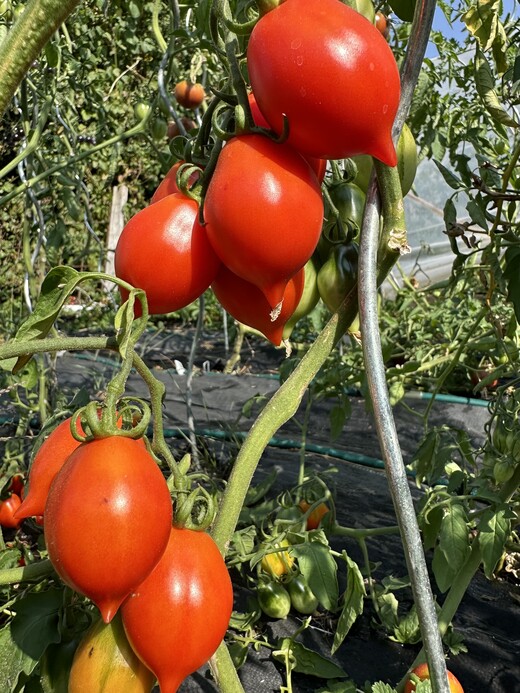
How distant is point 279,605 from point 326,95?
1034 millimetres

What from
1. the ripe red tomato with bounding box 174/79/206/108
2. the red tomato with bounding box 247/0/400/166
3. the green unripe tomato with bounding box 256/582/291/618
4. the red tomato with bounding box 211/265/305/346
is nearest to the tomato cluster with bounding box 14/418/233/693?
the red tomato with bounding box 211/265/305/346

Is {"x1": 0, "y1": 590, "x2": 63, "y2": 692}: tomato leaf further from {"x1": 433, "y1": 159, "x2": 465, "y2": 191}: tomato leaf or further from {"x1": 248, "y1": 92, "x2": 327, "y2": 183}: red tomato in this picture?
{"x1": 433, "y1": 159, "x2": 465, "y2": 191}: tomato leaf

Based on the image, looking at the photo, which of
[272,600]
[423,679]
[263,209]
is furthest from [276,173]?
[272,600]

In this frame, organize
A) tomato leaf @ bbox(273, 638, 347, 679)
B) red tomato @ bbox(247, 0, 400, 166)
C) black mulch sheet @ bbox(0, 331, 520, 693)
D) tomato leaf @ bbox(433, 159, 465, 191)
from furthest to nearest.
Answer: black mulch sheet @ bbox(0, 331, 520, 693)
tomato leaf @ bbox(273, 638, 347, 679)
tomato leaf @ bbox(433, 159, 465, 191)
red tomato @ bbox(247, 0, 400, 166)

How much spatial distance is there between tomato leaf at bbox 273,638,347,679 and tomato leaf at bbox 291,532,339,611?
0.25m

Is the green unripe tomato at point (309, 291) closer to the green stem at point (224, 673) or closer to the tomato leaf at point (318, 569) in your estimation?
the green stem at point (224, 673)

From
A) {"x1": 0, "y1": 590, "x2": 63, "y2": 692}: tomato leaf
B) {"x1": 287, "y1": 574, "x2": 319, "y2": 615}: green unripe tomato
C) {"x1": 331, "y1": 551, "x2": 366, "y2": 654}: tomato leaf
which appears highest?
{"x1": 0, "y1": 590, "x2": 63, "y2": 692}: tomato leaf

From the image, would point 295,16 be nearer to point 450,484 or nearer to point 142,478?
point 142,478

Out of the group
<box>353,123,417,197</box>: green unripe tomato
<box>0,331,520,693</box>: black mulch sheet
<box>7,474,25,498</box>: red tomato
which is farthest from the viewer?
<box>7,474,25,498</box>: red tomato

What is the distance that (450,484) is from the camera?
0.95 meters

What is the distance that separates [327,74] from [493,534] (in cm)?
63

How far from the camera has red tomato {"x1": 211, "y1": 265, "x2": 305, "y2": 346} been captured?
0.47m

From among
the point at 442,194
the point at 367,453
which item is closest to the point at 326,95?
the point at 367,453

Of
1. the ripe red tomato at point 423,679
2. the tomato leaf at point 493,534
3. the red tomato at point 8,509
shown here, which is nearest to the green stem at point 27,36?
the tomato leaf at point 493,534
